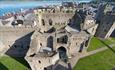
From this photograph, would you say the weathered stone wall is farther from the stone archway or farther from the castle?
the stone archway

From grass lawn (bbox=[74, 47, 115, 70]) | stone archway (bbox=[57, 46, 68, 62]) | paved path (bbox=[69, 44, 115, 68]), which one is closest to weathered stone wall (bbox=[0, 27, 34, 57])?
stone archway (bbox=[57, 46, 68, 62])

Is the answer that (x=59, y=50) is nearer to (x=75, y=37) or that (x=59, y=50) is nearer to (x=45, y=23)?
(x=75, y=37)

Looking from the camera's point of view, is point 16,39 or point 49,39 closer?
point 49,39

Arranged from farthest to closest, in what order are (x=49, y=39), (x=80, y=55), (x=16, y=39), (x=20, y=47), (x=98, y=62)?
(x=20, y=47) → (x=16, y=39) → (x=49, y=39) → (x=80, y=55) → (x=98, y=62)

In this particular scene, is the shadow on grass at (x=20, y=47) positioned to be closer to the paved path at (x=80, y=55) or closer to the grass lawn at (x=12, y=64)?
the grass lawn at (x=12, y=64)

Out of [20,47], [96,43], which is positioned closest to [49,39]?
[20,47]

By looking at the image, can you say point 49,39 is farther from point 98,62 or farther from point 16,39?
point 98,62

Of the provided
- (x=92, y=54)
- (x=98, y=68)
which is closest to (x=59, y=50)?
(x=92, y=54)
